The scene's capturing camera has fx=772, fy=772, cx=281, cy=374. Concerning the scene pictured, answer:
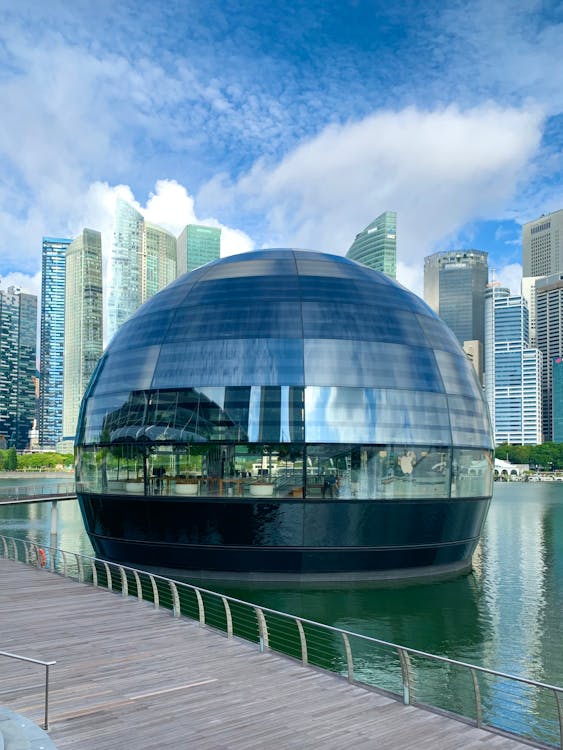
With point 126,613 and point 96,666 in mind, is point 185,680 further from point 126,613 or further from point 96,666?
point 126,613

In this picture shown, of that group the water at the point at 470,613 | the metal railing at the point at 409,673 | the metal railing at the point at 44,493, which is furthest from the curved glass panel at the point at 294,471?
the metal railing at the point at 44,493

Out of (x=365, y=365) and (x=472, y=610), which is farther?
(x=365, y=365)

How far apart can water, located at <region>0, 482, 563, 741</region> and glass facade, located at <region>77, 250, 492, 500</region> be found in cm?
380

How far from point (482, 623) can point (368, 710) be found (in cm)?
1426

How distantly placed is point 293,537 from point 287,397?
562cm

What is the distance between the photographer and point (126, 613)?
21422 millimetres

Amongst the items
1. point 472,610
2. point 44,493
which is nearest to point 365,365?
point 472,610

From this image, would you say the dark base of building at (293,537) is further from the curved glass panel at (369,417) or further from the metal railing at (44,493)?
the metal railing at (44,493)

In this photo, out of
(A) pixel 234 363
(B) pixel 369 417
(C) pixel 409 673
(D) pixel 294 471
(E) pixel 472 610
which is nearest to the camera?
(C) pixel 409 673

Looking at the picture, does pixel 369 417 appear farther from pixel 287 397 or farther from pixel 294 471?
pixel 294 471

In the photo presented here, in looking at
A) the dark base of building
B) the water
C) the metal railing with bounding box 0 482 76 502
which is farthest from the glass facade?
the metal railing with bounding box 0 482 76 502

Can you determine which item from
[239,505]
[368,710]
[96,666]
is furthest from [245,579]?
[368,710]

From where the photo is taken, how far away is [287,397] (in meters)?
31.5

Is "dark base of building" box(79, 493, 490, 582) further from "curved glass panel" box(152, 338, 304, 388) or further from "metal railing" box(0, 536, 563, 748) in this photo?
"curved glass panel" box(152, 338, 304, 388)
